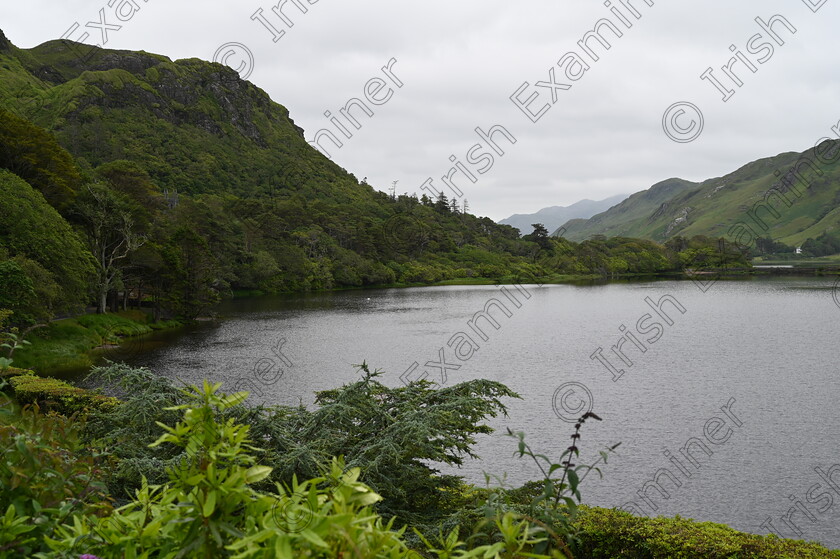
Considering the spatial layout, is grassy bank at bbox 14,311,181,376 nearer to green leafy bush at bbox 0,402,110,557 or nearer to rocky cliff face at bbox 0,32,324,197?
green leafy bush at bbox 0,402,110,557

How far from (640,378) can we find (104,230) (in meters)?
44.1

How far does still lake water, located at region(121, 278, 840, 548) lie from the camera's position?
15.2 meters

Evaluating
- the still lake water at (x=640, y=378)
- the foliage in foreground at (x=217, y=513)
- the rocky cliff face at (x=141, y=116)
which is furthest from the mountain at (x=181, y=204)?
the foliage in foreground at (x=217, y=513)

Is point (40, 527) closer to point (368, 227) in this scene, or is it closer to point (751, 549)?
point (751, 549)

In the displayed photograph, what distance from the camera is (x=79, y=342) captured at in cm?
3481

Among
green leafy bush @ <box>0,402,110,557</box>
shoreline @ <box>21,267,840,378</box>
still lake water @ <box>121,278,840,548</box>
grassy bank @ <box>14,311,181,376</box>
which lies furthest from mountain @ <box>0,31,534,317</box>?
green leafy bush @ <box>0,402,110,557</box>

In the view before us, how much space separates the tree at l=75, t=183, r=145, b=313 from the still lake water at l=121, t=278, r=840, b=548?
7.85m

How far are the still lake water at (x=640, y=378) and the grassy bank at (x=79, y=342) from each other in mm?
3649

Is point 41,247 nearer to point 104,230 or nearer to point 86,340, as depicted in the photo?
point 86,340

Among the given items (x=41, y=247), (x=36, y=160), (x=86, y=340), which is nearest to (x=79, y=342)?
(x=86, y=340)

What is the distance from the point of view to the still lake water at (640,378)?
15219 mm

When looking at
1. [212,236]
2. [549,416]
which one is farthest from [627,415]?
[212,236]

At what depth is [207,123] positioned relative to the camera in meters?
183

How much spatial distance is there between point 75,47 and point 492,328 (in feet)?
732
